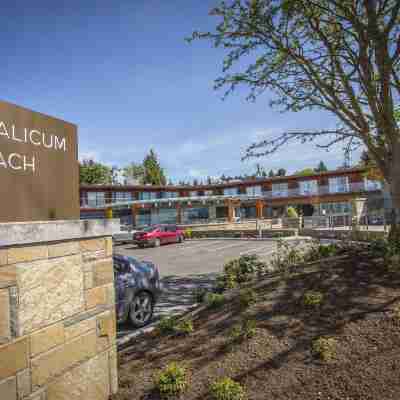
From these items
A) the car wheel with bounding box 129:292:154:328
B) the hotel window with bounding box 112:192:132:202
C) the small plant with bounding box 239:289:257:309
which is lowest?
the car wheel with bounding box 129:292:154:328

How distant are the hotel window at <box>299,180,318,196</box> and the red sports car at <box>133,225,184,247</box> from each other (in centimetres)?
2153

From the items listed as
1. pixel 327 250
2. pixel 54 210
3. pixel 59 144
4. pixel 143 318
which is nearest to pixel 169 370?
pixel 54 210

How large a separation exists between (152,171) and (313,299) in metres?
64.1

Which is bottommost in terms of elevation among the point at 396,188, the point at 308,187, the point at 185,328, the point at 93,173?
the point at 185,328

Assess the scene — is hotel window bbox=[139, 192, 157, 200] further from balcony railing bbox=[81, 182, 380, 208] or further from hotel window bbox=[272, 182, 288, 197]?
hotel window bbox=[272, 182, 288, 197]

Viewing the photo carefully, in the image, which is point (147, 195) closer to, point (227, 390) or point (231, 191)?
point (231, 191)

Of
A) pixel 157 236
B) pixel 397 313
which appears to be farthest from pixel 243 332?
pixel 157 236

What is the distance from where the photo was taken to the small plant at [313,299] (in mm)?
3961

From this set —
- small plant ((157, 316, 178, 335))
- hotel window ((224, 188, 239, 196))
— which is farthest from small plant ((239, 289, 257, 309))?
hotel window ((224, 188, 239, 196))

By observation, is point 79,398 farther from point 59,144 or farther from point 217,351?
point 59,144

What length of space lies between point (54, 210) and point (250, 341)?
2476mm

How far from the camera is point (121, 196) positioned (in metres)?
44.7

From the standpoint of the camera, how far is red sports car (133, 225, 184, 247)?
20719mm

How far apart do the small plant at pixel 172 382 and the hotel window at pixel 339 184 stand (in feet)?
122
